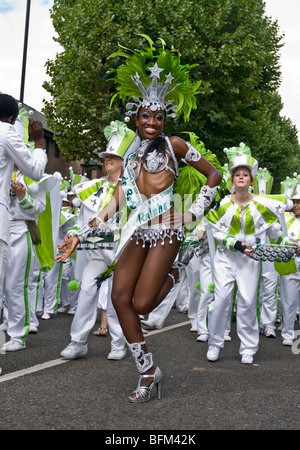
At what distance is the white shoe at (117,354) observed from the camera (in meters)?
6.12

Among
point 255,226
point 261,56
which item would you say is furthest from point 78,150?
point 255,226

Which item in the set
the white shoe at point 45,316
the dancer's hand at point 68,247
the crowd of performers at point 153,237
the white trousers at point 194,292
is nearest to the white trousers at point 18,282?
the crowd of performers at point 153,237

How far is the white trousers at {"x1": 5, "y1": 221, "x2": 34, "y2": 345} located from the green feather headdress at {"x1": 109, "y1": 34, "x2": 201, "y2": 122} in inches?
82.8

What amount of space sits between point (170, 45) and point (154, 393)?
1444 cm

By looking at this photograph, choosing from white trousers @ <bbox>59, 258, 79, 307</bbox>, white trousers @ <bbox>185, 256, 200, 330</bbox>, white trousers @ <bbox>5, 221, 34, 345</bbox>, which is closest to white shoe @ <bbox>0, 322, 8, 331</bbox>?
white trousers @ <bbox>5, 221, 34, 345</bbox>

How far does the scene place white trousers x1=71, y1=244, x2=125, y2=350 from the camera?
6.15 meters

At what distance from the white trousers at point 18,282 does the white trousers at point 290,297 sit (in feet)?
11.1

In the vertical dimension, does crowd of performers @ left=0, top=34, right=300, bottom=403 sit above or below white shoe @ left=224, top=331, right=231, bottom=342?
above

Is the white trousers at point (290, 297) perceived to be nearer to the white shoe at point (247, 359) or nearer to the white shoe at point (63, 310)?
the white shoe at point (247, 359)

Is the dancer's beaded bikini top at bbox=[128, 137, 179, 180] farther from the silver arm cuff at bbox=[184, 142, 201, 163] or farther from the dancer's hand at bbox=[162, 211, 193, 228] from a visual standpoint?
the dancer's hand at bbox=[162, 211, 193, 228]

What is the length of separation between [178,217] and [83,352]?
2.07m

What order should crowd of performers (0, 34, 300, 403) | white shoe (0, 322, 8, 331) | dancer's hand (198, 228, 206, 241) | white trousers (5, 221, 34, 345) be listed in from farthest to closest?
dancer's hand (198, 228, 206, 241) < white shoe (0, 322, 8, 331) < white trousers (5, 221, 34, 345) < crowd of performers (0, 34, 300, 403)
